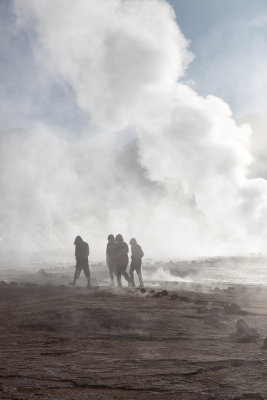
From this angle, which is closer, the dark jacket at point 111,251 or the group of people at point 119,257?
the group of people at point 119,257

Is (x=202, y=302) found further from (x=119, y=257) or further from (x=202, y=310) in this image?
(x=119, y=257)

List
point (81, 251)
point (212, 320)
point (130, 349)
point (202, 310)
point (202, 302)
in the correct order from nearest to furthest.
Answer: point (130, 349) → point (212, 320) → point (202, 310) → point (202, 302) → point (81, 251)

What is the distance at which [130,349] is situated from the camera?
21.5 ft

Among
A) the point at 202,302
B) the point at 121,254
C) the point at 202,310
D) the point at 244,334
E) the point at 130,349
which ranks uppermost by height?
the point at 121,254

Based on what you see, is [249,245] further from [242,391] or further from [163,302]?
[242,391]

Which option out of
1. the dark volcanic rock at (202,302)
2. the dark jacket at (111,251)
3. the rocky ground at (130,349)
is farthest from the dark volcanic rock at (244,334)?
the dark jacket at (111,251)

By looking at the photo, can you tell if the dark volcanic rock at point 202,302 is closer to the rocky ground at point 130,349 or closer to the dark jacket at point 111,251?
the rocky ground at point 130,349

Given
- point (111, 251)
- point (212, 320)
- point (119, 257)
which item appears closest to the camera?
point (212, 320)

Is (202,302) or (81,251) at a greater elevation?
(81,251)

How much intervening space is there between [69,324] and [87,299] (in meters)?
2.34

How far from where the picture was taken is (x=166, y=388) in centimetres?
475

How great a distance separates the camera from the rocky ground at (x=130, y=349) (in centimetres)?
472

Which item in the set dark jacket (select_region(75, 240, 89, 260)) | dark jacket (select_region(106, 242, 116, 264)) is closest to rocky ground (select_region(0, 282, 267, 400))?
dark jacket (select_region(75, 240, 89, 260))

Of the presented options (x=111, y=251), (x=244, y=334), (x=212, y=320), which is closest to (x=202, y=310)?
(x=212, y=320)
